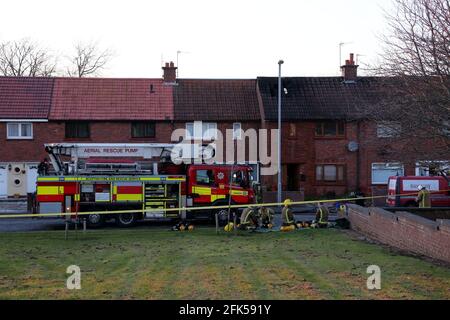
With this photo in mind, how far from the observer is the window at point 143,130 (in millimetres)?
37531

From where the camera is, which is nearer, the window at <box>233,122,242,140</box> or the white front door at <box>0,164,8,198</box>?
the white front door at <box>0,164,8,198</box>

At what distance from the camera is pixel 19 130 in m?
36.7

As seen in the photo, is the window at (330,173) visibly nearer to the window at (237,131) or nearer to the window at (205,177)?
the window at (237,131)

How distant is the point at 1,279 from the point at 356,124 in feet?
97.0

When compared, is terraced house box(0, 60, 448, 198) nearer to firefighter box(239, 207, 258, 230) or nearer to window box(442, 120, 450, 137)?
firefighter box(239, 207, 258, 230)

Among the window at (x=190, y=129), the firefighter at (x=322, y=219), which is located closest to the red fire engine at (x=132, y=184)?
the firefighter at (x=322, y=219)

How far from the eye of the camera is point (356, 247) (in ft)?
52.3

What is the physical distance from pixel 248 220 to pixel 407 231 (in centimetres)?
720

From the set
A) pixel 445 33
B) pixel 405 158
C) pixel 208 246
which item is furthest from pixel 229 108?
pixel 445 33

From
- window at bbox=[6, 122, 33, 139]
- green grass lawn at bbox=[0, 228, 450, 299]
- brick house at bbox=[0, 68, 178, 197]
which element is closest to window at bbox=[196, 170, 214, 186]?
green grass lawn at bbox=[0, 228, 450, 299]

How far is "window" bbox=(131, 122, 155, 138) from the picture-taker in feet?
123

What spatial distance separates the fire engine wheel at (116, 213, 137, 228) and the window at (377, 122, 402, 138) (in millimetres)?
10106

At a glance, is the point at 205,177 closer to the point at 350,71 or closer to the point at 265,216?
the point at 265,216

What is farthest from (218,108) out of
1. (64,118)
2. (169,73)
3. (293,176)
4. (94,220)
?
(94,220)
